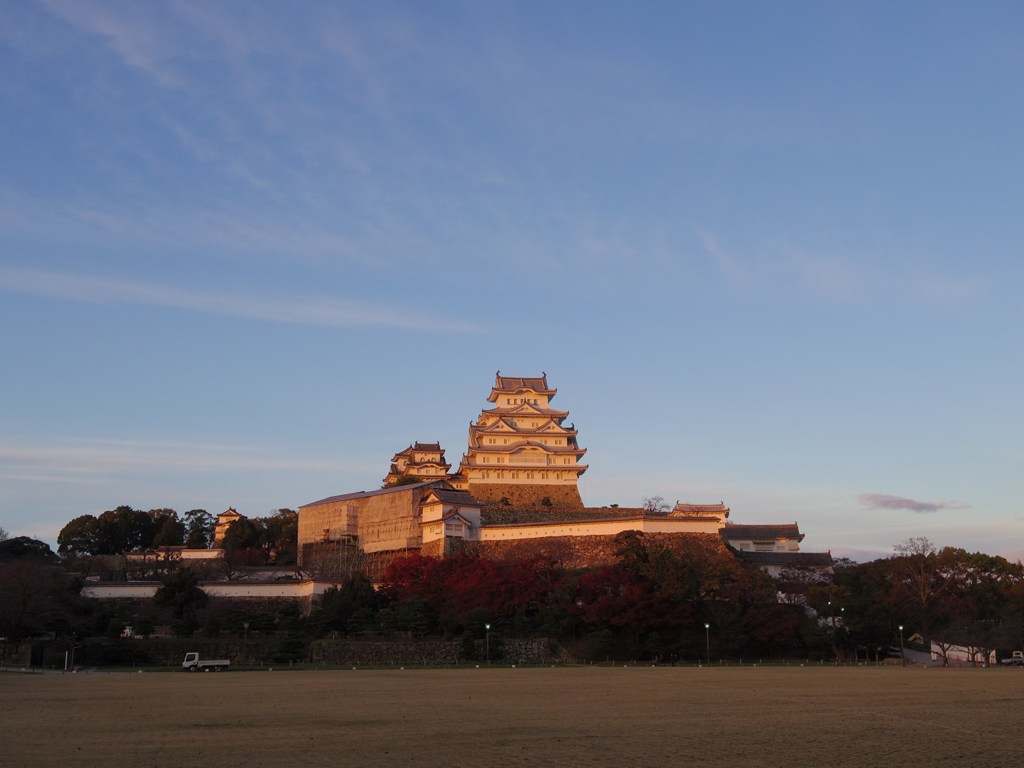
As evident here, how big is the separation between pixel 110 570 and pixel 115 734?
172 feet

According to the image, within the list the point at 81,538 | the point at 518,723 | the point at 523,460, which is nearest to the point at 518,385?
the point at 523,460

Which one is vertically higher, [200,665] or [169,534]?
[169,534]

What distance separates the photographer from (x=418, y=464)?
261ft

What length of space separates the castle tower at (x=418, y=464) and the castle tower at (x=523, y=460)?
304 inches

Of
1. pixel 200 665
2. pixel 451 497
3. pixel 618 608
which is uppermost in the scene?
pixel 451 497

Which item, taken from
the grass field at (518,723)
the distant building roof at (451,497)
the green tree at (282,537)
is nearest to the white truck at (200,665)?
the grass field at (518,723)

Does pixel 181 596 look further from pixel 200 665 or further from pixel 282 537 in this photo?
pixel 282 537

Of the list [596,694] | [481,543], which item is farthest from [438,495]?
[596,694]

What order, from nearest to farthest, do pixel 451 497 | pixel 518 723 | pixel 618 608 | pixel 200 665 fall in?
pixel 518 723 < pixel 200 665 < pixel 618 608 < pixel 451 497

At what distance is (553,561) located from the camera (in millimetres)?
49500

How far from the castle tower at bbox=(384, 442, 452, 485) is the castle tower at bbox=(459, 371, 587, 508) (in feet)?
25.4

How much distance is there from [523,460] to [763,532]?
654 inches

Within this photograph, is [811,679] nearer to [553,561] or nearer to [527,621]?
[527,621]

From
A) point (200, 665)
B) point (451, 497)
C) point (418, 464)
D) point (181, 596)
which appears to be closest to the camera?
point (200, 665)
